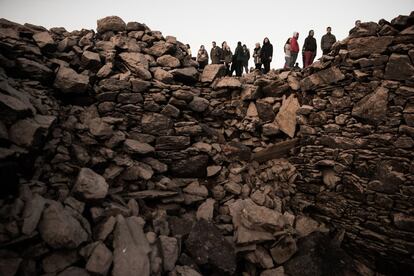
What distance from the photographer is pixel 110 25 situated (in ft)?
39.2

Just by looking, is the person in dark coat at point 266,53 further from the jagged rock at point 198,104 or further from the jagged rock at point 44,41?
the jagged rock at point 44,41

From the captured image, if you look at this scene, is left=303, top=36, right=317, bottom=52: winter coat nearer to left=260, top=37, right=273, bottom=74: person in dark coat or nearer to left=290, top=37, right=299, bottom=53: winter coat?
left=290, top=37, right=299, bottom=53: winter coat

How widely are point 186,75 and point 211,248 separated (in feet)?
23.4

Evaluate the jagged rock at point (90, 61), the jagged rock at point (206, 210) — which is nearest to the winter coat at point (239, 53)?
the jagged rock at point (90, 61)

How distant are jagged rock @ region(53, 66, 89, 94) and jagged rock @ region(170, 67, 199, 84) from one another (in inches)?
143

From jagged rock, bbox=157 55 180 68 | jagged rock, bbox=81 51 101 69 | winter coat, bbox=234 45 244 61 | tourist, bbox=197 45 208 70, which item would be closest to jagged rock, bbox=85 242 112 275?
jagged rock, bbox=81 51 101 69

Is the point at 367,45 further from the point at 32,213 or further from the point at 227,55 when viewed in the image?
the point at 32,213

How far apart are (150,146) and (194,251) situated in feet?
13.9

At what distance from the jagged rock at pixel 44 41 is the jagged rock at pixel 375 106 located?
11.4 meters

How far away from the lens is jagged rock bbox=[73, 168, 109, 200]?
691 cm

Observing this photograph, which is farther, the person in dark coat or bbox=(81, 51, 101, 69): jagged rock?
the person in dark coat

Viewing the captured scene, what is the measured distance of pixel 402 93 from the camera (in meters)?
7.38

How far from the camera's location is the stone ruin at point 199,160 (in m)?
6.38

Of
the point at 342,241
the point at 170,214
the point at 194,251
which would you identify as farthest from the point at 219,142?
the point at 342,241
